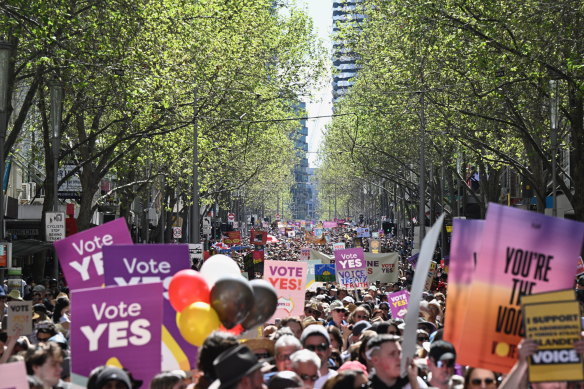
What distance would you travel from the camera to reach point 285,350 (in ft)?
27.6

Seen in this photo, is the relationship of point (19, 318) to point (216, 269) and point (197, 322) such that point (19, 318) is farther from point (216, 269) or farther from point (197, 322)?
point (197, 322)

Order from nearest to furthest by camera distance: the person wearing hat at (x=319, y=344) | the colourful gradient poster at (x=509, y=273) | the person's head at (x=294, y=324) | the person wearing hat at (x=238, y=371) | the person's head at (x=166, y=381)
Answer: the person wearing hat at (x=238, y=371) < the colourful gradient poster at (x=509, y=273) < the person's head at (x=166, y=381) < the person wearing hat at (x=319, y=344) < the person's head at (x=294, y=324)

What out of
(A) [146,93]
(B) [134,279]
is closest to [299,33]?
(A) [146,93]

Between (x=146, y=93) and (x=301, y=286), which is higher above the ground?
(x=146, y=93)

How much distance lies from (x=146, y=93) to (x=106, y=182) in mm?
37375

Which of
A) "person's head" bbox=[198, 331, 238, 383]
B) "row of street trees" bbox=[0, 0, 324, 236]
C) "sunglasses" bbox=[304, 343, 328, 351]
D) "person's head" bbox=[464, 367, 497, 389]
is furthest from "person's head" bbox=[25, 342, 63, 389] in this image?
"row of street trees" bbox=[0, 0, 324, 236]

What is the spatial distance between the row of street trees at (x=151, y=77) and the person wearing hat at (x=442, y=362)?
11.5m

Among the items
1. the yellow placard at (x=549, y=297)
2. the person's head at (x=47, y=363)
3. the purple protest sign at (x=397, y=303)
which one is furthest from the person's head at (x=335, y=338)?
the yellow placard at (x=549, y=297)

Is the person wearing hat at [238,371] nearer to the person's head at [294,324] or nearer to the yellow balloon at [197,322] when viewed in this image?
the yellow balloon at [197,322]

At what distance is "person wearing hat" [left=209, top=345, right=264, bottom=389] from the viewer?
584 centimetres

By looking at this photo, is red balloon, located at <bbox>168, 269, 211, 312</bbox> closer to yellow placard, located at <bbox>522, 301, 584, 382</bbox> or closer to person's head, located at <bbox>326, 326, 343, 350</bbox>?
yellow placard, located at <bbox>522, 301, 584, 382</bbox>

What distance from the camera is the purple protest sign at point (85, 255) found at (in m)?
9.47

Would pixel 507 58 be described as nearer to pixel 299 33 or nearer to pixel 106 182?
pixel 299 33

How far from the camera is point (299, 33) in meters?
49.8
